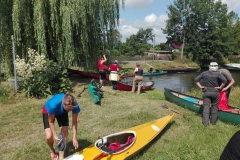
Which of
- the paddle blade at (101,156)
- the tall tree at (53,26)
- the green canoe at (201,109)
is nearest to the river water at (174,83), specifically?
the green canoe at (201,109)

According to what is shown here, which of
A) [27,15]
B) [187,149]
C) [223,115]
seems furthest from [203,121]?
[27,15]

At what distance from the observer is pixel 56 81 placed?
32.3ft

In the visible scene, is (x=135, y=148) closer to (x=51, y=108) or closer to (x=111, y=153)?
(x=111, y=153)

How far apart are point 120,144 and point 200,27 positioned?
144 feet

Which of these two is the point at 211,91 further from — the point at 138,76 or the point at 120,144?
the point at 138,76

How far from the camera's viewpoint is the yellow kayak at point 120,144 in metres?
4.25

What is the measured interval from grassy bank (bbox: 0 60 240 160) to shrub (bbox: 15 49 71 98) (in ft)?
1.67

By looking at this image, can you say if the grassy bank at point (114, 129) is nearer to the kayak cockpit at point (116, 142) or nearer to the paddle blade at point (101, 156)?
the kayak cockpit at point (116, 142)

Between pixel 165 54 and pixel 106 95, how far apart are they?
36.7 meters

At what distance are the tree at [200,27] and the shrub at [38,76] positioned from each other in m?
36.4

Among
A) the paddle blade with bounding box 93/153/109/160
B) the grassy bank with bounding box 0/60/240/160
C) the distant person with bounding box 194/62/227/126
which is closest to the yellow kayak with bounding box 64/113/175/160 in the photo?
the paddle blade with bounding box 93/153/109/160

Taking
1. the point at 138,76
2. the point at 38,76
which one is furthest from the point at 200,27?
the point at 38,76

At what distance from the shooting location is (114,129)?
6.31 m

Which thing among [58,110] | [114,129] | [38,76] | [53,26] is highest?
[53,26]
